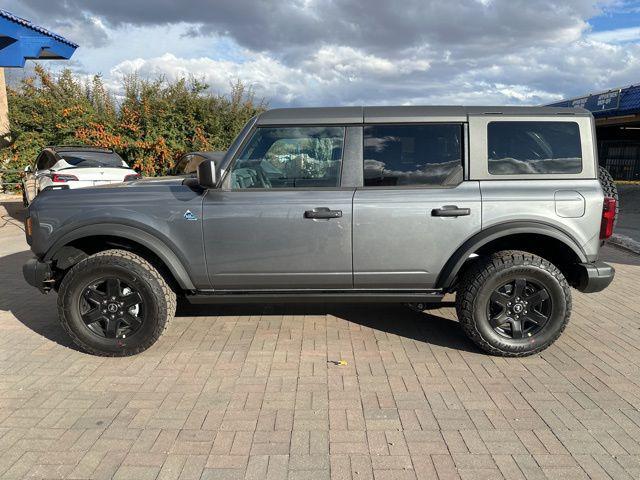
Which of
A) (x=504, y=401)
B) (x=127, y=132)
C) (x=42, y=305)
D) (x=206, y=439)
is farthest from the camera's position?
(x=127, y=132)

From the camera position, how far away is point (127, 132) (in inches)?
558

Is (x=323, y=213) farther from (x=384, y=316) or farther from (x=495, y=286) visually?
(x=384, y=316)

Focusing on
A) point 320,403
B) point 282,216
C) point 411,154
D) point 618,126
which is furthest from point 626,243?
point 618,126

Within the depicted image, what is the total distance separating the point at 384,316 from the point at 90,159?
844 cm

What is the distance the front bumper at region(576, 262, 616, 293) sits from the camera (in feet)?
12.1

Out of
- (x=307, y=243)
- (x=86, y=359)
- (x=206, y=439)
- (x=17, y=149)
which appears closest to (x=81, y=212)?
(x=86, y=359)

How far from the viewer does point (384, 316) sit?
189 inches

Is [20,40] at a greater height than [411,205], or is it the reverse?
[20,40]

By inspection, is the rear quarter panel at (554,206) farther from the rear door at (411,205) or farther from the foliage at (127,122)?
the foliage at (127,122)

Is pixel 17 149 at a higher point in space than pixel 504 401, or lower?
higher

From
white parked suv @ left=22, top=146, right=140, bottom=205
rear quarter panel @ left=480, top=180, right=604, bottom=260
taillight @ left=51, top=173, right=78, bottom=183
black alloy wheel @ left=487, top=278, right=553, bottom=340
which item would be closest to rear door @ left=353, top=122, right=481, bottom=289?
rear quarter panel @ left=480, top=180, right=604, bottom=260

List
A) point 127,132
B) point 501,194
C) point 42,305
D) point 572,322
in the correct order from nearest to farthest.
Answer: point 501,194
point 572,322
point 42,305
point 127,132

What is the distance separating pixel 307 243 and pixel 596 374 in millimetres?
2334

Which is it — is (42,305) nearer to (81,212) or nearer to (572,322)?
(81,212)
